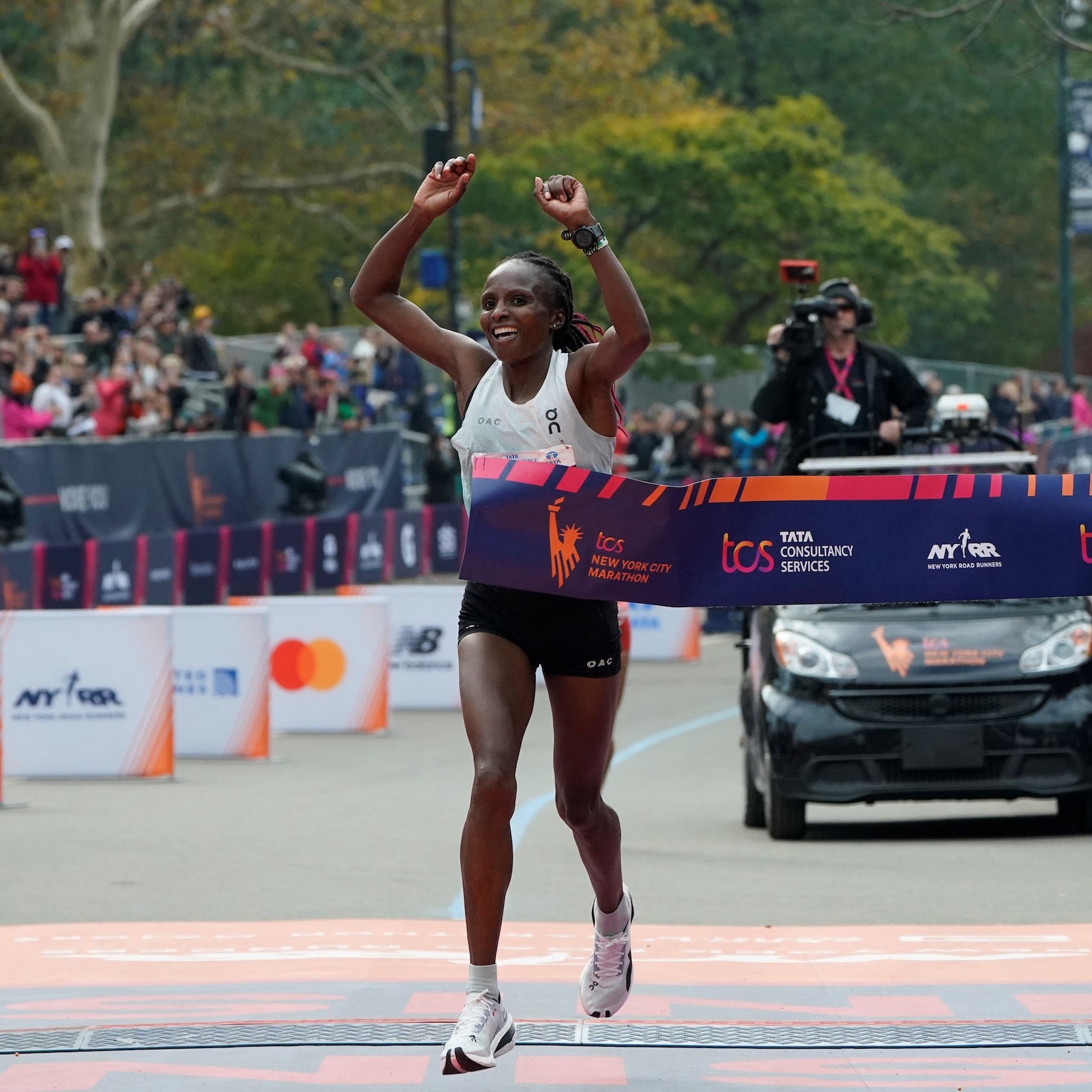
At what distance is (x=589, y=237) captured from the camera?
631 cm

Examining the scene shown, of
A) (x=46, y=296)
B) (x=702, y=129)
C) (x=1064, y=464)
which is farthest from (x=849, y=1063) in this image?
(x=702, y=129)

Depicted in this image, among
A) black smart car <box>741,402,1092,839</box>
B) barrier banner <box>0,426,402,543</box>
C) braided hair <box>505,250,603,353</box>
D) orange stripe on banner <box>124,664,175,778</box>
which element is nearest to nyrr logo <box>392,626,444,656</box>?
barrier banner <box>0,426,402,543</box>

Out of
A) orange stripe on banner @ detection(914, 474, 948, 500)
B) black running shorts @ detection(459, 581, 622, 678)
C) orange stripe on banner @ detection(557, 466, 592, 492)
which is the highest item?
orange stripe on banner @ detection(557, 466, 592, 492)

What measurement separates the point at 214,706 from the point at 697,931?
856 centimetres

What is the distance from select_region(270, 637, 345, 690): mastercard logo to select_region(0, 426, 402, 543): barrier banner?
16.9ft

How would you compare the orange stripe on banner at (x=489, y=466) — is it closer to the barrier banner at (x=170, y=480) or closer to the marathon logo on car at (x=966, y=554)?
the marathon logo on car at (x=966, y=554)

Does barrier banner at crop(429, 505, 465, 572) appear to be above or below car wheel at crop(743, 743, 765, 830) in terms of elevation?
below

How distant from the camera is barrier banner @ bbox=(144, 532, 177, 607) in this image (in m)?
25.0

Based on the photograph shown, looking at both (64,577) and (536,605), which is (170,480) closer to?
(64,577)

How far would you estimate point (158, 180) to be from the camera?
5100 cm

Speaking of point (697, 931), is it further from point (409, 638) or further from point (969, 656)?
point (409, 638)

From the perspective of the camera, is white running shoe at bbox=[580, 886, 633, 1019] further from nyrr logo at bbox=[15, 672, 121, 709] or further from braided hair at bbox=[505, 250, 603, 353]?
nyrr logo at bbox=[15, 672, 121, 709]

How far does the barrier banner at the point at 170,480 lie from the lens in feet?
78.7

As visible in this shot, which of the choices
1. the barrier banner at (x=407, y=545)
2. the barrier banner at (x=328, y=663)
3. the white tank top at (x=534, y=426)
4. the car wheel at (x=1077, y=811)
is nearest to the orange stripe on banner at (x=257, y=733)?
the barrier banner at (x=328, y=663)
